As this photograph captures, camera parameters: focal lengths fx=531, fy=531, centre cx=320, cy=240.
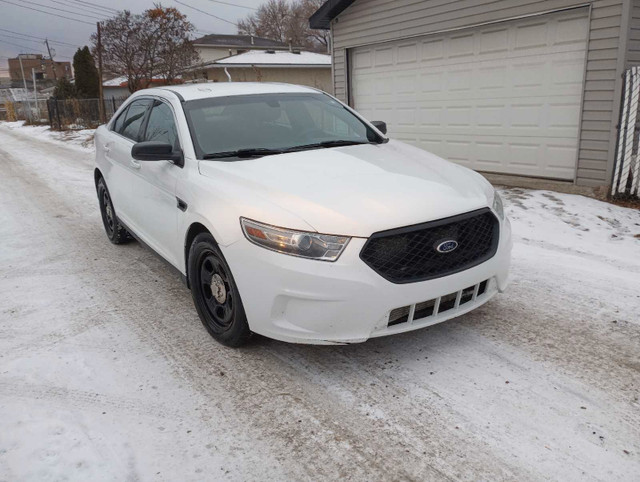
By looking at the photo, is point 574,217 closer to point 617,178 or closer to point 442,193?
point 617,178

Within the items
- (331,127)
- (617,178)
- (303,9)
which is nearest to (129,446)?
(331,127)

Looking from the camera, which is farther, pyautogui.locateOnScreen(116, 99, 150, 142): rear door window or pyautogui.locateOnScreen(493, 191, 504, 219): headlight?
pyautogui.locateOnScreen(116, 99, 150, 142): rear door window

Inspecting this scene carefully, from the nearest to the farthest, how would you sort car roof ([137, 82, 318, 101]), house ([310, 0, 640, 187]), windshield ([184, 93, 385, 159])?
windshield ([184, 93, 385, 159]), car roof ([137, 82, 318, 101]), house ([310, 0, 640, 187])

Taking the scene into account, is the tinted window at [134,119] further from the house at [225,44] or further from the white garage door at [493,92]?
the house at [225,44]

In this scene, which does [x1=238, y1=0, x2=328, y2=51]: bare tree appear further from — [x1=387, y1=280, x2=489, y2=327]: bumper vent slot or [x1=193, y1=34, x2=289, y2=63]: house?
[x1=387, y1=280, x2=489, y2=327]: bumper vent slot

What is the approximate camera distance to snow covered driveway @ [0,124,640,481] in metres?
2.45

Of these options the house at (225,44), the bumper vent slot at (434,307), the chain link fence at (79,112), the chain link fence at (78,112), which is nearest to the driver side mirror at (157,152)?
the bumper vent slot at (434,307)

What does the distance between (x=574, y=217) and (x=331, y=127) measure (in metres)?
3.84

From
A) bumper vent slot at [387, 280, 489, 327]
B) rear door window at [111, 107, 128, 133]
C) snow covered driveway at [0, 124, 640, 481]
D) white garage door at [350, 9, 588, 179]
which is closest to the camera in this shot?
snow covered driveway at [0, 124, 640, 481]

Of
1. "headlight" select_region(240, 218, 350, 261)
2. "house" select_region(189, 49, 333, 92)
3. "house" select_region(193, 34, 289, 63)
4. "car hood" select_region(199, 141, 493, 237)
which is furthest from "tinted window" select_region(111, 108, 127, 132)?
"house" select_region(193, 34, 289, 63)

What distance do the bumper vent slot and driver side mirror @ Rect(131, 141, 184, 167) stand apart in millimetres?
1902

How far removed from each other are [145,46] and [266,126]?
89.3 feet

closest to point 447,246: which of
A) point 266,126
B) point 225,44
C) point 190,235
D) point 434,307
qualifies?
point 434,307

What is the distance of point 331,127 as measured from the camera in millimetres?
4422
